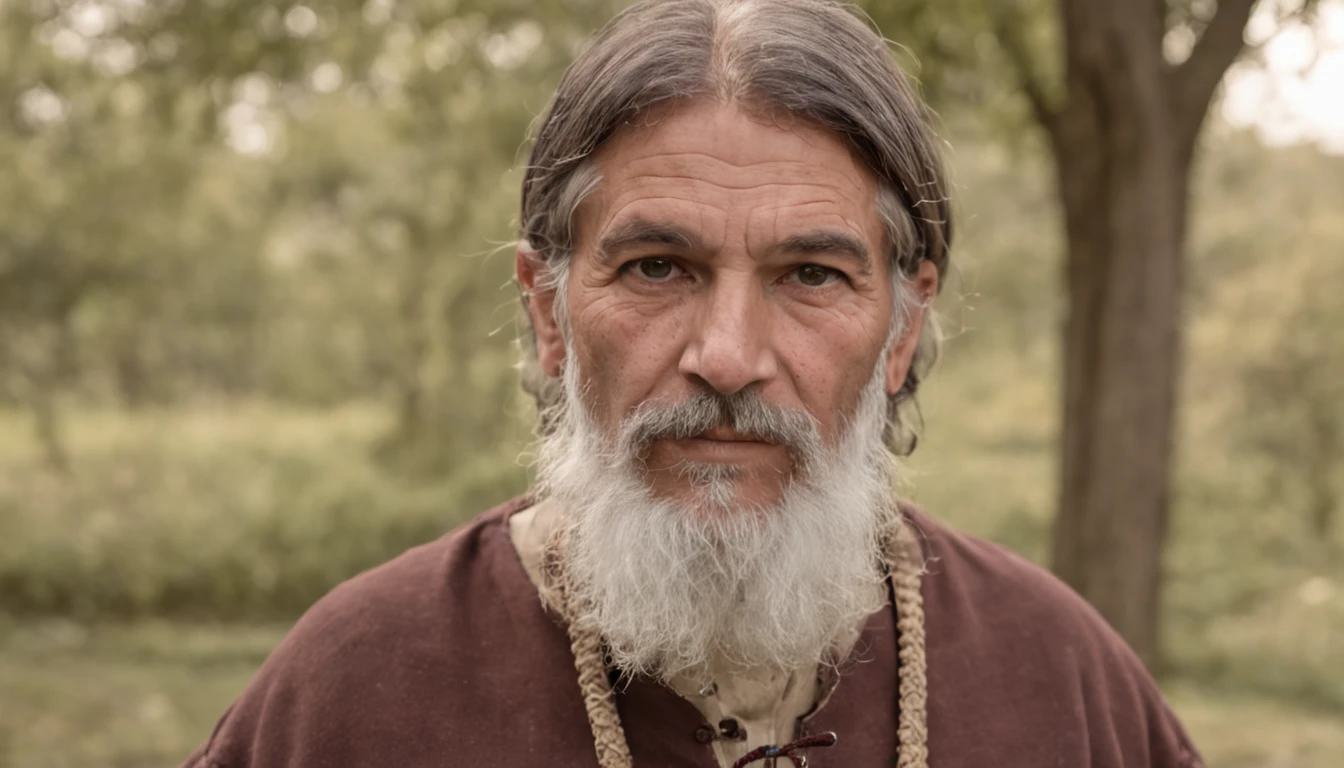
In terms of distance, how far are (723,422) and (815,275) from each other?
0.32m

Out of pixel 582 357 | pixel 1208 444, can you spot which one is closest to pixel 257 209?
pixel 1208 444

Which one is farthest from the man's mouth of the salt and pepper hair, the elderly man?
the salt and pepper hair

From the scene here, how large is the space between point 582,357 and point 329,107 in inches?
445

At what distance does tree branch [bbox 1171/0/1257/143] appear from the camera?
20.4 ft

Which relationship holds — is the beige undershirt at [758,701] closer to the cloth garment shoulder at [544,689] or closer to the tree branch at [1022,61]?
the cloth garment shoulder at [544,689]

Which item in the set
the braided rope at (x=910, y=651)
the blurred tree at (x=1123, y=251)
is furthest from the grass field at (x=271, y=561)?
the braided rope at (x=910, y=651)

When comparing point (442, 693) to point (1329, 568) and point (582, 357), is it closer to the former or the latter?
point (582, 357)

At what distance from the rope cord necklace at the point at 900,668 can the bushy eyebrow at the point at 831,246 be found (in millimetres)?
645

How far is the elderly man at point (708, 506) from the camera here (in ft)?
7.11

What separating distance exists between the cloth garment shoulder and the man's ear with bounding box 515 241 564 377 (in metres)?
0.35

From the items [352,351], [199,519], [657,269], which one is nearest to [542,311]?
[657,269]

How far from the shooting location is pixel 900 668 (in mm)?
2432

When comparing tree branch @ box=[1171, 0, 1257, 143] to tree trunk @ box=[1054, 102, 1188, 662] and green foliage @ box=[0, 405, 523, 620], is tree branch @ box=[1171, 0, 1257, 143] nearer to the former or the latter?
tree trunk @ box=[1054, 102, 1188, 662]

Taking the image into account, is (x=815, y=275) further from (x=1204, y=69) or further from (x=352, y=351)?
(x=352, y=351)
